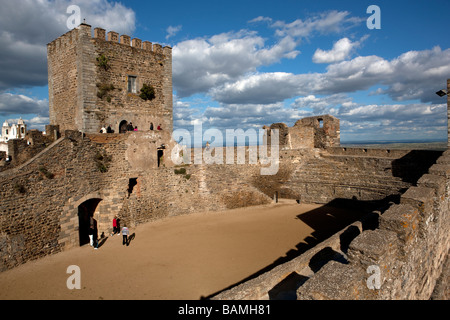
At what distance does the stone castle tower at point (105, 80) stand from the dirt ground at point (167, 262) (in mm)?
6526

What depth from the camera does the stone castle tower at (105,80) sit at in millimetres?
14398

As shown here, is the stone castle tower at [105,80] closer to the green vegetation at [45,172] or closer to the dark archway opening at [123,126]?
the dark archway opening at [123,126]

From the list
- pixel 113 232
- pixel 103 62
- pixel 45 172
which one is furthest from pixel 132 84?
pixel 113 232

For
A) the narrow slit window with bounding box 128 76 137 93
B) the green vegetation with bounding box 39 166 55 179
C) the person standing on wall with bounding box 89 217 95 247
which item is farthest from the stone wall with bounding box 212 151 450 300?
the narrow slit window with bounding box 128 76 137 93

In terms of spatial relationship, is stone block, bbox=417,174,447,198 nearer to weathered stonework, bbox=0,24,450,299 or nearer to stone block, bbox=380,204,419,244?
weathered stonework, bbox=0,24,450,299

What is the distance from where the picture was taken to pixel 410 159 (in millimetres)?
15258

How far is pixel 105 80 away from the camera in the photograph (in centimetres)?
1500

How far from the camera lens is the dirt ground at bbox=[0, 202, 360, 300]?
782cm

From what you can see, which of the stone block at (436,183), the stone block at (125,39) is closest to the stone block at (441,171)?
the stone block at (436,183)

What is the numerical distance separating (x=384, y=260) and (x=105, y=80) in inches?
598

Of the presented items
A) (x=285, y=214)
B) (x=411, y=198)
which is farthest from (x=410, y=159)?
(x=411, y=198)

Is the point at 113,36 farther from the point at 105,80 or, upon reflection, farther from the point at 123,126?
the point at 123,126

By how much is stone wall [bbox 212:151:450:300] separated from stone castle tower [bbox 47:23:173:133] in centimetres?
1268
